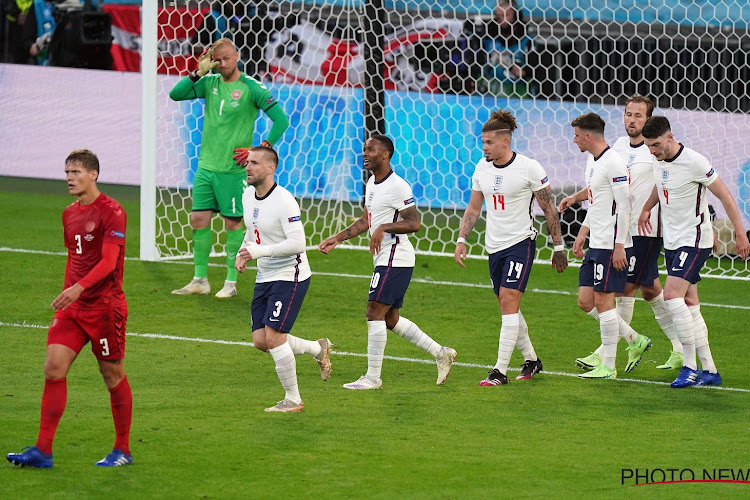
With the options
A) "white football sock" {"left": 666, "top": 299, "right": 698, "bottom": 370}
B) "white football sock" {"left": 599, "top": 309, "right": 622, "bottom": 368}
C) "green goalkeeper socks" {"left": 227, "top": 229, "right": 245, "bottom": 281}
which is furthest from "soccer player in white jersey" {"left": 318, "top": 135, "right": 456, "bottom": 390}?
"green goalkeeper socks" {"left": 227, "top": 229, "right": 245, "bottom": 281}

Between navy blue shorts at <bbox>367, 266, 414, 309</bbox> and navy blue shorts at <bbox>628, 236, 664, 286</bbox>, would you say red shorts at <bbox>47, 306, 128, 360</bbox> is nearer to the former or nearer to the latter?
navy blue shorts at <bbox>367, 266, 414, 309</bbox>

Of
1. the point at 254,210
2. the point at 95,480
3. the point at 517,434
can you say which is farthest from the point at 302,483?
the point at 254,210

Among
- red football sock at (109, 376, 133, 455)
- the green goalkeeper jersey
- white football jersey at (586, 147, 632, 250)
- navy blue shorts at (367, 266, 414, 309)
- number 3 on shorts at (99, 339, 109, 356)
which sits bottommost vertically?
red football sock at (109, 376, 133, 455)

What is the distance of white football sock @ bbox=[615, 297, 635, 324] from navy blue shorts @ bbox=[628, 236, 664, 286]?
31 centimetres

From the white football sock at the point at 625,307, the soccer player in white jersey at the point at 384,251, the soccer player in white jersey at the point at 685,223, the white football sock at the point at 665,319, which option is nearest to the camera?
the soccer player in white jersey at the point at 384,251

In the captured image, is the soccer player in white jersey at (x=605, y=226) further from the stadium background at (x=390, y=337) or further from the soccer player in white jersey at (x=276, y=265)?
the soccer player in white jersey at (x=276, y=265)

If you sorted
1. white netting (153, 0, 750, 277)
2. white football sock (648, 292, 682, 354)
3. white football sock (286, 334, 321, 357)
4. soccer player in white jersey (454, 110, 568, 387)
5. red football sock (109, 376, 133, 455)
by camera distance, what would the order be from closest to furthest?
red football sock (109, 376, 133, 455)
white football sock (286, 334, 321, 357)
soccer player in white jersey (454, 110, 568, 387)
white football sock (648, 292, 682, 354)
white netting (153, 0, 750, 277)

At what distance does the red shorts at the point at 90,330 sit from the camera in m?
6.11

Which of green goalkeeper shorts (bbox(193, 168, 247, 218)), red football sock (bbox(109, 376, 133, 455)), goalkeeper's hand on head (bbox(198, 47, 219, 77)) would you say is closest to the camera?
red football sock (bbox(109, 376, 133, 455))

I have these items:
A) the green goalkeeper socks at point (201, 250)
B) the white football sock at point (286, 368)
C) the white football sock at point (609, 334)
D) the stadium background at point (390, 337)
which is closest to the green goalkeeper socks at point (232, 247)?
the green goalkeeper socks at point (201, 250)

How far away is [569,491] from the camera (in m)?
5.95

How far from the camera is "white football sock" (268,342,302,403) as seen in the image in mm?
7484

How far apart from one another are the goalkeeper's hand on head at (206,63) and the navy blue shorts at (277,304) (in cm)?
425

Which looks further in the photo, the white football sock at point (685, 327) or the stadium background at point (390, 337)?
the white football sock at point (685, 327)
